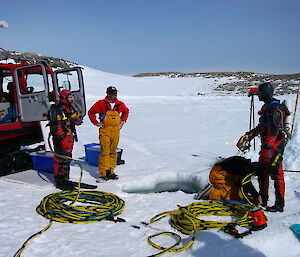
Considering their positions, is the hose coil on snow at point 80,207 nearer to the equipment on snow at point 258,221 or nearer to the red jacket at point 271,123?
the equipment on snow at point 258,221

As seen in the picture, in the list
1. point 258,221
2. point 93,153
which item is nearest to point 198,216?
point 258,221

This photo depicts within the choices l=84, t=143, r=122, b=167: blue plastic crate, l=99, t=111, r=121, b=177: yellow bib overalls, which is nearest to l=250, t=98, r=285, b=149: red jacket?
l=99, t=111, r=121, b=177: yellow bib overalls

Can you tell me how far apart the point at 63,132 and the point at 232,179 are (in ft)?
8.75

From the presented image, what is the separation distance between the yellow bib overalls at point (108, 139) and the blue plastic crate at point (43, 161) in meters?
1.07

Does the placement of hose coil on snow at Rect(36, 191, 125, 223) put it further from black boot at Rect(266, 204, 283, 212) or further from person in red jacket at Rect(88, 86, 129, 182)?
black boot at Rect(266, 204, 283, 212)

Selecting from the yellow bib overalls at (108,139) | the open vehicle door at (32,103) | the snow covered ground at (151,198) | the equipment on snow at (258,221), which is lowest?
the snow covered ground at (151,198)

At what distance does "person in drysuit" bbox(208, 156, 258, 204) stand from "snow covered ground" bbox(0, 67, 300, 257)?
413mm

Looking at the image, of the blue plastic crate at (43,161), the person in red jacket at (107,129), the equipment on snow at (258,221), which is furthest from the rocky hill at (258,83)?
the equipment on snow at (258,221)

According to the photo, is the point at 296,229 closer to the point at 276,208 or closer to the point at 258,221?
the point at 258,221

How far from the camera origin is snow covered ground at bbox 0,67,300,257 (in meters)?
Result: 2.62

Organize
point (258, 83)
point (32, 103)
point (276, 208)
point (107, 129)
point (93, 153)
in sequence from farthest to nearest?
point (258, 83), point (93, 153), point (32, 103), point (107, 129), point (276, 208)

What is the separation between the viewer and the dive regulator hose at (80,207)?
332 cm

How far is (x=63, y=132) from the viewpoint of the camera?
436cm

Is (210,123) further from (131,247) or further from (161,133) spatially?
(131,247)
